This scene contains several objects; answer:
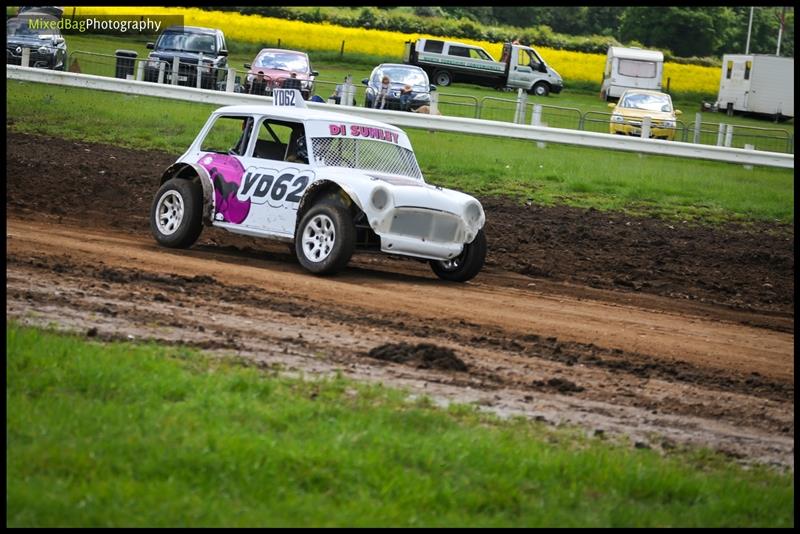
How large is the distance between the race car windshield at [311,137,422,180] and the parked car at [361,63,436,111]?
51.6 feet

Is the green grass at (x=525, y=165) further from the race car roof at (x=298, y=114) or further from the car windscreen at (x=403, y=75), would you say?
the race car roof at (x=298, y=114)

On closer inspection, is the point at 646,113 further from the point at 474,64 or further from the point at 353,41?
the point at 353,41

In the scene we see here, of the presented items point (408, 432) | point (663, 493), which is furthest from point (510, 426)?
point (663, 493)

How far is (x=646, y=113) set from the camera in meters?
34.4

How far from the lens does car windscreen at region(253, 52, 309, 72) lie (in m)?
35.2

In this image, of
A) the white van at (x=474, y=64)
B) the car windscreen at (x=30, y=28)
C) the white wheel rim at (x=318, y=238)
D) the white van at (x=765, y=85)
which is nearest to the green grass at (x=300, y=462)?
the white wheel rim at (x=318, y=238)

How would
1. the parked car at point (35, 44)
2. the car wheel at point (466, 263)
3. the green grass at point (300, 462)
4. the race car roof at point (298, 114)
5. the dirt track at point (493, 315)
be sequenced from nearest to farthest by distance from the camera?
the green grass at point (300, 462) → the dirt track at point (493, 315) → the car wheel at point (466, 263) → the race car roof at point (298, 114) → the parked car at point (35, 44)

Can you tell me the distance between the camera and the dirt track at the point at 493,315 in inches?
328

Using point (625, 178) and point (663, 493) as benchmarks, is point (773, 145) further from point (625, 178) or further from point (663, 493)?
point (663, 493)

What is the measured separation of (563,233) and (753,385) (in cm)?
853

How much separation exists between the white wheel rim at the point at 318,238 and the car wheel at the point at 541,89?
4075 cm

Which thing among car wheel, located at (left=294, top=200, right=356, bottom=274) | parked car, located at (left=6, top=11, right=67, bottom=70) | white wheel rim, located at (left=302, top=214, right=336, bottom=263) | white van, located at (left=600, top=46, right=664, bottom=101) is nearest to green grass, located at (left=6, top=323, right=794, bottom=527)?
car wheel, located at (left=294, top=200, right=356, bottom=274)

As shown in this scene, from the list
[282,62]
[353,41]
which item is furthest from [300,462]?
[353,41]

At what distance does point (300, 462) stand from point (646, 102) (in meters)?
30.9
